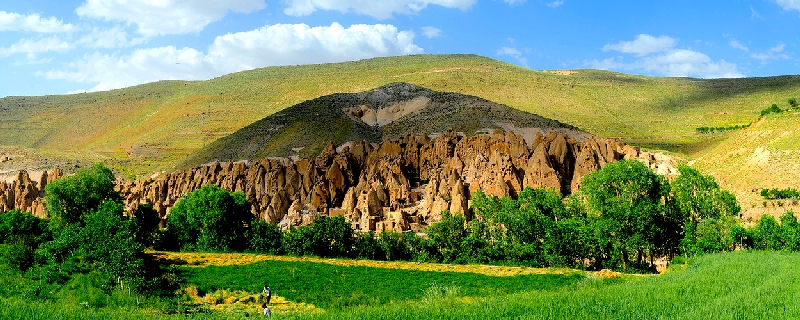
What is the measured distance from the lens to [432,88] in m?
159

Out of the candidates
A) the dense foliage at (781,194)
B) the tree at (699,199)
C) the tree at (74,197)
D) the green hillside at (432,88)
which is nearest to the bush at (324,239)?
the tree at (74,197)

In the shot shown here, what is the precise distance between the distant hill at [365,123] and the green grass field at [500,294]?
54022 millimetres

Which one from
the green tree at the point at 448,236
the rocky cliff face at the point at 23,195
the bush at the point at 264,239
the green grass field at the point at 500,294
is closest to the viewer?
the green grass field at the point at 500,294

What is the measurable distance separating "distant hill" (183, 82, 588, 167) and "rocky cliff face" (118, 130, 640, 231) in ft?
40.6

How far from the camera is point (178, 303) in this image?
31547 mm

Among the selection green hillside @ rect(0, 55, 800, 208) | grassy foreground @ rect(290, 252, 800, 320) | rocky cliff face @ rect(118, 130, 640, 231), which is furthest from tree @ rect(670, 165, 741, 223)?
green hillside @ rect(0, 55, 800, 208)

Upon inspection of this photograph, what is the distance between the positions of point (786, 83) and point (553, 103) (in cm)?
5306

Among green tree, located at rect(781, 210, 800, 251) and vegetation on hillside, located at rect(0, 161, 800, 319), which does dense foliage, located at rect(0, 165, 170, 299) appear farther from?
green tree, located at rect(781, 210, 800, 251)

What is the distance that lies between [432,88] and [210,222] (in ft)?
363

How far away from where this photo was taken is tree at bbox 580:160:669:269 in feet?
142

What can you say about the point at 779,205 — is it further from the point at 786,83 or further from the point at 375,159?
the point at 786,83

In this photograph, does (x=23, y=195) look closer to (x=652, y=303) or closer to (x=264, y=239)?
(x=264, y=239)

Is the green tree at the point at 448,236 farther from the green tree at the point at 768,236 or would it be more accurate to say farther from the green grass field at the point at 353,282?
the green tree at the point at 768,236

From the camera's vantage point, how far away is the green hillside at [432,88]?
397 feet
